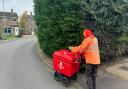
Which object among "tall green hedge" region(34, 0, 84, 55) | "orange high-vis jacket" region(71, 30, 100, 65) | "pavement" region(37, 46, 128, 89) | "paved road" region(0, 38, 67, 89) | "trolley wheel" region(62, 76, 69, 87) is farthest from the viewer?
"tall green hedge" region(34, 0, 84, 55)

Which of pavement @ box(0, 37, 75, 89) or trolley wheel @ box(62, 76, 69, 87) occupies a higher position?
trolley wheel @ box(62, 76, 69, 87)

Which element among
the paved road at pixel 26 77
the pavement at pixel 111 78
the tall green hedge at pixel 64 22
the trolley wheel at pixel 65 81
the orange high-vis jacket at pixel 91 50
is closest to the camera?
the orange high-vis jacket at pixel 91 50

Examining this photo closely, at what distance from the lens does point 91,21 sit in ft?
33.9

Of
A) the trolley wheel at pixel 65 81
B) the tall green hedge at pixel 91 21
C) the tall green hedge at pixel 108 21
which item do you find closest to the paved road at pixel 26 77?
the trolley wheel at pixel 65 81

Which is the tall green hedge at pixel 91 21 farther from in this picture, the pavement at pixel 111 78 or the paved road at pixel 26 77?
the paved road at pixel 26 77

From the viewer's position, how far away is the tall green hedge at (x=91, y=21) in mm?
10062

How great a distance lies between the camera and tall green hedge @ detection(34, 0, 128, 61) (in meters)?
10.1

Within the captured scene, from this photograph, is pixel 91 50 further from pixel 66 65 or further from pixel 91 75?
pixel 66 65

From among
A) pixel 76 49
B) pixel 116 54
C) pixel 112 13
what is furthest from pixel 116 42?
pixel 76 49

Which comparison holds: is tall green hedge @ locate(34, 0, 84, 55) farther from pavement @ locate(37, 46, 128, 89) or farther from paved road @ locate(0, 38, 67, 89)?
pavement @ locate(37, 46, 128, 89)

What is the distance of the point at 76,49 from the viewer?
28.0ft

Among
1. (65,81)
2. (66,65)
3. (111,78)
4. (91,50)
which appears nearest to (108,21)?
(111,78)

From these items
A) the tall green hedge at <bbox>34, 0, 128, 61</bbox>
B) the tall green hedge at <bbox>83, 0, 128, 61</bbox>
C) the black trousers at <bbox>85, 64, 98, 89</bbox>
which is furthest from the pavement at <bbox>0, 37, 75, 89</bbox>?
the tall green hedge at <bbox>83, 0, 128, 61</bbox>

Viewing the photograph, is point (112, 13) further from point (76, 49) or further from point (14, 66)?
point (14, 66)
